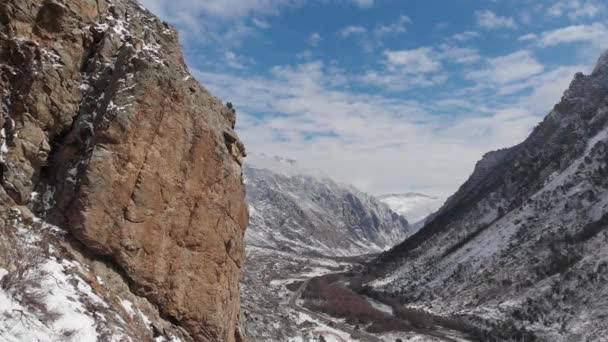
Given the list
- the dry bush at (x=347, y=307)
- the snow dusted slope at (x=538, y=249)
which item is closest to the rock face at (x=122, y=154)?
the snow dusted slope at (x=538, y=249)

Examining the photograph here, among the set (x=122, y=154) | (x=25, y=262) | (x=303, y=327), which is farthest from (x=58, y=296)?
(x=303, y=327)

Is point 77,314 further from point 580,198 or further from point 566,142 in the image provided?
point 566,142

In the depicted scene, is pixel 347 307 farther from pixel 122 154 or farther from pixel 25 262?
pixel 25 262

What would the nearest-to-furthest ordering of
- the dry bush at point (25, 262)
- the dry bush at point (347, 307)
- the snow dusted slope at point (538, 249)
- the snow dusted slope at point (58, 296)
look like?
1. the snow dusted slope at point (58, 296)
2. the dry bush at point (25, 262)
3. the snow dusted slope at point (538, 249)
4. the dry bush at point (347, 307)

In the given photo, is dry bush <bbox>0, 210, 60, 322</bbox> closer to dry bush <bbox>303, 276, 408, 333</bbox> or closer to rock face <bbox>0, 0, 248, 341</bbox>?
rock face <bbox>0, 0, 248, 341</bbox>

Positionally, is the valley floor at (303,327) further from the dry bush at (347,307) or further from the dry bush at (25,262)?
the dry bush at (25,262)

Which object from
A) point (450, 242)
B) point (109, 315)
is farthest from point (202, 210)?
point (450, 242)
